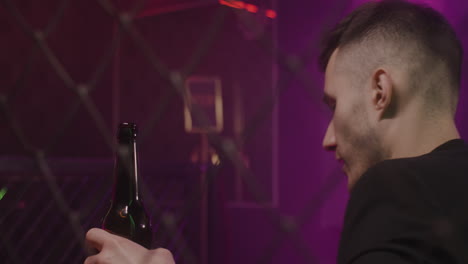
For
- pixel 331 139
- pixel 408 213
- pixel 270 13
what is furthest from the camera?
pixel 270 13

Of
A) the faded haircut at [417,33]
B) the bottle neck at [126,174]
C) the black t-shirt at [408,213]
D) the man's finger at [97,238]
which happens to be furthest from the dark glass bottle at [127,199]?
the faded haircut at [417,33]

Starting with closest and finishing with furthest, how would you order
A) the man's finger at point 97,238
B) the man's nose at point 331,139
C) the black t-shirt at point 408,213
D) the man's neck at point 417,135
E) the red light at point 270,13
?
1. the black t-shirt at point 408,213
2. the man's finger at point 97,238
3. the man's neck at point 417,135
4. the man's nose at point 331,139
5. the red light at point 270,13

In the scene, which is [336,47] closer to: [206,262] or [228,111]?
[206,262]

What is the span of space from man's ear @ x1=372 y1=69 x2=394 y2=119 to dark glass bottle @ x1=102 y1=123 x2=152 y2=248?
0.38 metres

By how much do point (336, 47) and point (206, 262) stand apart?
0.62 metres

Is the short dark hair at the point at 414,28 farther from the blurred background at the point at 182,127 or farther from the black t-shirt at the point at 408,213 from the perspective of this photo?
the black t-shirt at the point at 408,213

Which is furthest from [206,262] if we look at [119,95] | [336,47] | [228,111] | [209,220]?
[119,95]

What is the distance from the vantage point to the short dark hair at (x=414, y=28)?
3.09ft

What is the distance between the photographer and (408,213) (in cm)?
71

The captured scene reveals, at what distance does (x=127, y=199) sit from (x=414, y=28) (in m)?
0.55

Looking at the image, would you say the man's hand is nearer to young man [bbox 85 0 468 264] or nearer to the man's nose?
young man [bbox 85 0 468 264]

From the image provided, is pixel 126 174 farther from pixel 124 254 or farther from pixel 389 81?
pixel 389 81

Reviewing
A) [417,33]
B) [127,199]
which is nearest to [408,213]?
[417,33]

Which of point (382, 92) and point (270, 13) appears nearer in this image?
point (382, 92)
